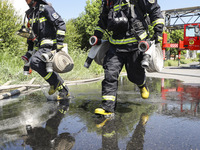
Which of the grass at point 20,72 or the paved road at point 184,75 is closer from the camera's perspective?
the grass at point 20,72

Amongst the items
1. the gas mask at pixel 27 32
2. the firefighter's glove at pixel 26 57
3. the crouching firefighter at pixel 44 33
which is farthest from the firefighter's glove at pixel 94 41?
the firefighter's glove at pixel 26 57

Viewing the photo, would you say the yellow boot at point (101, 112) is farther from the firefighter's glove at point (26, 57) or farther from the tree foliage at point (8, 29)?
the tree foliage at point (8, 29)

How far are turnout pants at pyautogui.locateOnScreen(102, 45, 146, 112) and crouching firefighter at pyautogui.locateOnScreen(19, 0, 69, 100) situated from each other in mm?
1173

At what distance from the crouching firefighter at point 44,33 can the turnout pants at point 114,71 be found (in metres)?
1.17

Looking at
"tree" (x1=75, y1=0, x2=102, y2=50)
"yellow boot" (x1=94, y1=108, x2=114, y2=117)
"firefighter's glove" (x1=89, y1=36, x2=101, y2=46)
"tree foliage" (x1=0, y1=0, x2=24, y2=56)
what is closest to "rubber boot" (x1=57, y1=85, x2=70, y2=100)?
"firefighter's glove" (x1=89, y1=36, x2=101, y2=46)

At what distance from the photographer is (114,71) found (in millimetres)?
3234

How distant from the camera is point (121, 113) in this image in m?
3.39

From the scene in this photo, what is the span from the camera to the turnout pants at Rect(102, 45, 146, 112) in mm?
3182

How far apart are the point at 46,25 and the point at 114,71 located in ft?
5.73

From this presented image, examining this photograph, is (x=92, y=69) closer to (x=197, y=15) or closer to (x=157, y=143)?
(x=157, y=143)

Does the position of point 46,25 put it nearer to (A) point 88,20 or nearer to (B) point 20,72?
(B) point 20,72

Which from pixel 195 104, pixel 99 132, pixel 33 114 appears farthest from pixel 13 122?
pixel 195 104

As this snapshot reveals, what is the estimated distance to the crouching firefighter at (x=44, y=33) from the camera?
4.00 m

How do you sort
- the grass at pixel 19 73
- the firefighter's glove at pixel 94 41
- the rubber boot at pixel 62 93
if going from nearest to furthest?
1. the firefighter's glove at pixel 94 41
2. the rubber boot at pixel 62 93
3. the grass at pixel 19 73
